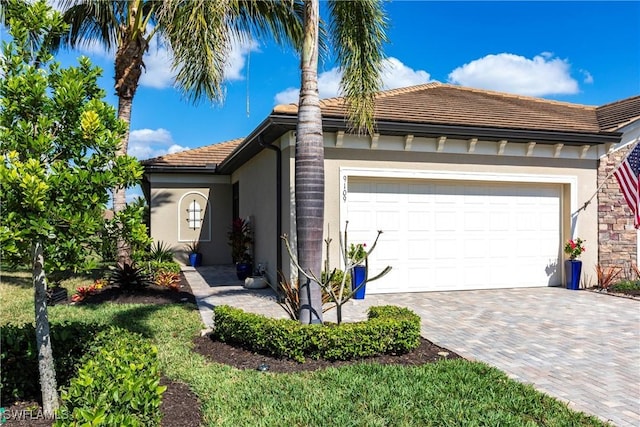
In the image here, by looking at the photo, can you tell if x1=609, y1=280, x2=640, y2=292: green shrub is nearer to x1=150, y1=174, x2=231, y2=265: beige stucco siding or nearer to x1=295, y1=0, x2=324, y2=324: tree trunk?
x1=295, y1=0, x2=324, y2=324: tree trunk

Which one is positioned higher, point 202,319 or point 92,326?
point 92,326

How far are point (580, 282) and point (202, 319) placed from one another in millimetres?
8658

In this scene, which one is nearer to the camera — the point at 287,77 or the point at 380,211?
the point at 287,77

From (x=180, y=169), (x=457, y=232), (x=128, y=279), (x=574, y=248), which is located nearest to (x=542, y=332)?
(x=457, y=232)

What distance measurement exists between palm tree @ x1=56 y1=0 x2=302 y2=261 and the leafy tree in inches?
11.6

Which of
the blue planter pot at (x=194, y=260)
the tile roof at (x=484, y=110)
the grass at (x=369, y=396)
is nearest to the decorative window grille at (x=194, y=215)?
the blue planter pot at (x=194, y=260)

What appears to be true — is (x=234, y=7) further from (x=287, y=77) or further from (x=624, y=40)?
(x=624, y=40)

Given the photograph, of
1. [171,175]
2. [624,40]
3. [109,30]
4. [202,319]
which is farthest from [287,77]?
[171,175]

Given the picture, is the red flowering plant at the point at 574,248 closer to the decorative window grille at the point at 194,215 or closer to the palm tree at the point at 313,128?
the palm tree at the point at 313,128

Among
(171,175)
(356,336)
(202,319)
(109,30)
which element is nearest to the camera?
(356,336)

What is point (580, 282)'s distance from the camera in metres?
10.1

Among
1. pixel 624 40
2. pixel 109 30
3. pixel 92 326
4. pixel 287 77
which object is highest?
pixel 109 30

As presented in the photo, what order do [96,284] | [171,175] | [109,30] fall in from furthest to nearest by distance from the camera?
[171,175], [109,30], [96,284]

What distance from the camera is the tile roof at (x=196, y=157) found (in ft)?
50.3
